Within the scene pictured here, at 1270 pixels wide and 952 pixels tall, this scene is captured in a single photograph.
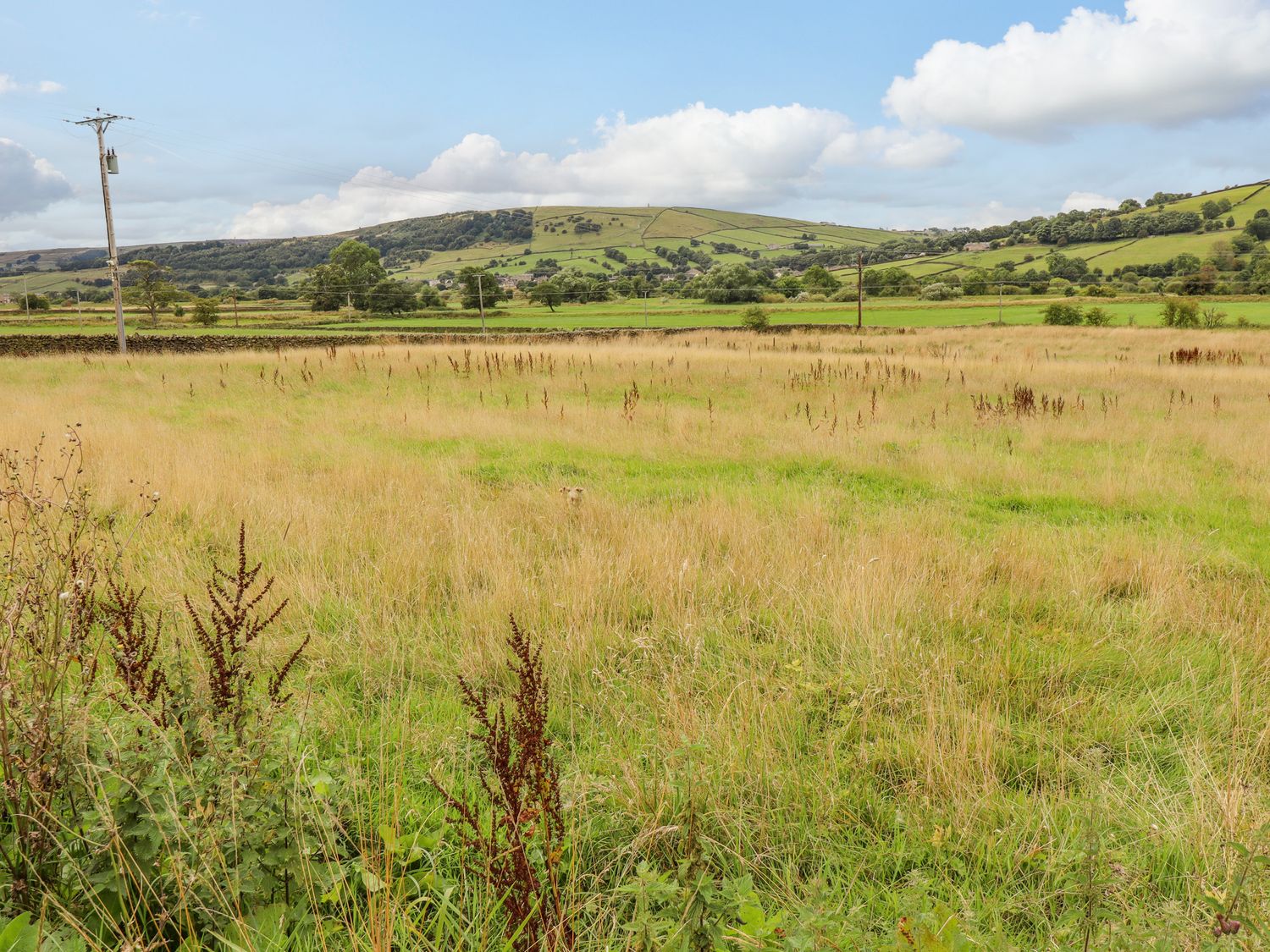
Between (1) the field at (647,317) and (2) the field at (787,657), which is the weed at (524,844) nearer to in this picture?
(2) the field at (787,657)

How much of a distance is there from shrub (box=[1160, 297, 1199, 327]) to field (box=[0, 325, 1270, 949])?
36.2 m

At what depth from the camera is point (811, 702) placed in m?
3.24

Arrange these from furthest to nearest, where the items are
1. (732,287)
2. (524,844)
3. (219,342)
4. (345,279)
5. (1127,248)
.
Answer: (1127,248) → (345,279) → (732,287) → (219,342) → (524,844)

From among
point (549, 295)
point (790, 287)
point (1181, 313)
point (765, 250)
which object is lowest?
point (1181, 313)

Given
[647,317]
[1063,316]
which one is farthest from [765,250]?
[1063,316]

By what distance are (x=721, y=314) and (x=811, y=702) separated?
57199mm

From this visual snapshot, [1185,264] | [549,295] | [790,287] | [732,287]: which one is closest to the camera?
[549,295]

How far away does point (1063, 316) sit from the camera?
42562 mm

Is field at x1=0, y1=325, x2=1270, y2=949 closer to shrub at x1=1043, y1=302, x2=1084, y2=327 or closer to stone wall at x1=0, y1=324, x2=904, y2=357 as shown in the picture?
stone wall at x1=0, y1=324, x2=904, y2=357

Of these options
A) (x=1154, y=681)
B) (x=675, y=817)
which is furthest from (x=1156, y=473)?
(x=675, y=817)

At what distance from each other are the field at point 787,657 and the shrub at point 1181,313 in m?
36.2

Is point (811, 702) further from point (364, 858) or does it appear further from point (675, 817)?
point (364, 858)

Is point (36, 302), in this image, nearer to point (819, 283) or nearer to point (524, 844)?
point (819, 283)

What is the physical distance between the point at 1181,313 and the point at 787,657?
46007 mm
